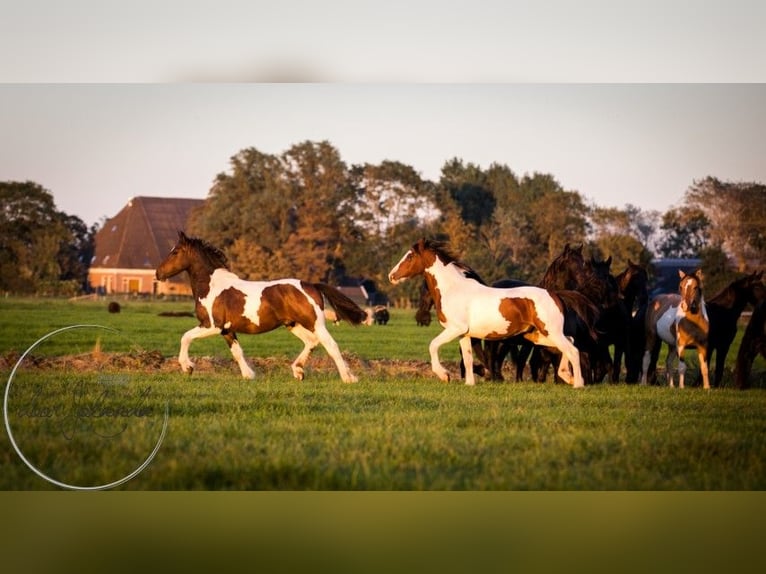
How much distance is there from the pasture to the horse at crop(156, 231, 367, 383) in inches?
18.5

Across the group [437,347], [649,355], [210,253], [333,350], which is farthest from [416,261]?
[649,355]

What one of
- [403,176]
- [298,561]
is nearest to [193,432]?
[298,561]

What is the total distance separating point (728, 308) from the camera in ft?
53.4

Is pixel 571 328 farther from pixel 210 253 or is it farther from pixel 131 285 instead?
pixel 131 285

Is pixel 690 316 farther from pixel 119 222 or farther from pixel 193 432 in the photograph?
pixel 119 222

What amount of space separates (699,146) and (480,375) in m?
5.26

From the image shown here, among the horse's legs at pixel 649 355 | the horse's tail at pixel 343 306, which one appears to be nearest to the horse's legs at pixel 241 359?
the horse's tail at pixel 343 306

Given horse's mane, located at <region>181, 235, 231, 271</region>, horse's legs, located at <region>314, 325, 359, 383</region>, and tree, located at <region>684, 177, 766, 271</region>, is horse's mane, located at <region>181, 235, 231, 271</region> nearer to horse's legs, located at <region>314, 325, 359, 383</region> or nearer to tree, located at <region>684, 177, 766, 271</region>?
horse's legs, located at <region>314, 325, 359, 383</region>

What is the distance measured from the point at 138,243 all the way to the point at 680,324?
58.2ft

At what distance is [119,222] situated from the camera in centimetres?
2748

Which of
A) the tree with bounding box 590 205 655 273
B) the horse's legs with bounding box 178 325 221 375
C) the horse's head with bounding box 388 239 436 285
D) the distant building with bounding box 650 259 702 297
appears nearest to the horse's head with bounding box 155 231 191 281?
the horse's legs with bounding box 178 325 221 375

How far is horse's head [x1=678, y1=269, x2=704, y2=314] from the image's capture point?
15016 millimetres

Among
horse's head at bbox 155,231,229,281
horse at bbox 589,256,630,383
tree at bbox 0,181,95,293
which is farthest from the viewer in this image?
tree at bbox 0,181,95,293

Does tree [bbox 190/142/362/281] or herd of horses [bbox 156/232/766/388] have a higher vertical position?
tree [bbox 190/142/362/281]
